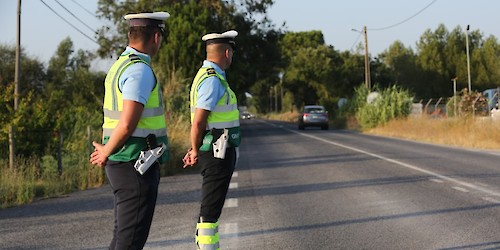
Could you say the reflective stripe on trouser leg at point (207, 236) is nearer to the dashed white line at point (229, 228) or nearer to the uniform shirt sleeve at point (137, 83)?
the uniform shirt sleeve at point (137, 83)

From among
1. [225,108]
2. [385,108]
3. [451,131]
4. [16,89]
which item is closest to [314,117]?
[385,108]

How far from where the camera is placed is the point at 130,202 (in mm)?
3459

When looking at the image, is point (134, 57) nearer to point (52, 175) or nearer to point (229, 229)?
point (229, 229)

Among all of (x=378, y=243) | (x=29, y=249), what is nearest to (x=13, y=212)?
(x=29, y=249)

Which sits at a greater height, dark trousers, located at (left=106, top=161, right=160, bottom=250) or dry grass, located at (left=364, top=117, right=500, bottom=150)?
dark trousers, located at (left=106, top=161, right=160, bottom=250)

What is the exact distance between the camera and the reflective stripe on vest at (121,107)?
350 centimetres

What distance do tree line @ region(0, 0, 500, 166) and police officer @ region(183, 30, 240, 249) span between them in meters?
8.21

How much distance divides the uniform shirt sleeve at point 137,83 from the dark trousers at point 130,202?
36 cm

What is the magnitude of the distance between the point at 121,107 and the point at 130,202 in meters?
0.51

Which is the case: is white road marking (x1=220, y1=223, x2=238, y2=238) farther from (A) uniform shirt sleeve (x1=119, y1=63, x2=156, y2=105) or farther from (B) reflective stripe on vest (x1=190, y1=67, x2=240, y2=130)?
(A) uniform shirt sleeve (x1=119, y1=63, x2=156, y2=105)

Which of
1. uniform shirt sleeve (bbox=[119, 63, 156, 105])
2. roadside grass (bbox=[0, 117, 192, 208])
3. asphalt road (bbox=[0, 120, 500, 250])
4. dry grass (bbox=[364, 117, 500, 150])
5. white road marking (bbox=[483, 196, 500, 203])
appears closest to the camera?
uniform shirt sleeve (bbox=[119, 63, 156, 105])

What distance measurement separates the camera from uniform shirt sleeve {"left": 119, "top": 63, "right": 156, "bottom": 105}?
3.39 meters

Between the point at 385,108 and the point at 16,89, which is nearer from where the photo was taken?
the point at 16,89

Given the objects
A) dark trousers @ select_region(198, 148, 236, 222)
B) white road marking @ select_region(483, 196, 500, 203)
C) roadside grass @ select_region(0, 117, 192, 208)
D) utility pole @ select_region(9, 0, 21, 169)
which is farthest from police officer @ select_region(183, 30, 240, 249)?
utility pole @ select_region(9, 0, 21, 169)
